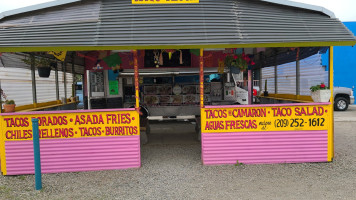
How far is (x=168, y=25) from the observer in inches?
196

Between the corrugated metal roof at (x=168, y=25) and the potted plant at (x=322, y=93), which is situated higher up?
the corrugated metal roof at (x=168, y=25)

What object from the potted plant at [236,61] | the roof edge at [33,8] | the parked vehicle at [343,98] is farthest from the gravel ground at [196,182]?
the parked vehicle at [343,98]

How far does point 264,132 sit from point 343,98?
1132 centimetres

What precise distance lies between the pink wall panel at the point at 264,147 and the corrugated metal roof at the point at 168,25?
6.18 feet

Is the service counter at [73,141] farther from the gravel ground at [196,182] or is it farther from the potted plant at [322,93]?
the potted plant at [322,93]

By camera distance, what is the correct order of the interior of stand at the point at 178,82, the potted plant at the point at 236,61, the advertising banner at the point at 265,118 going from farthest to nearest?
the interior of stand at the point at 178,82, the potted plant at the point at 236,61, the advertising banner at the point at 265,118

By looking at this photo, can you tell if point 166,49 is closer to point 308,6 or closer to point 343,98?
point 308,6

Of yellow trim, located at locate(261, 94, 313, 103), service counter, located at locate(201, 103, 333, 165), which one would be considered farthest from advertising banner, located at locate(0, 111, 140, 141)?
yellow trim, located at locate(261, 94, 313, 103)

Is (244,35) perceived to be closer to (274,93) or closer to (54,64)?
(274,93)

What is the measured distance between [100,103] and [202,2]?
572 centimetres

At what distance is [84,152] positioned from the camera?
16.3 ft

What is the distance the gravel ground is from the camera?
3.88 meters

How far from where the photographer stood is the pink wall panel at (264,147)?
512 cm

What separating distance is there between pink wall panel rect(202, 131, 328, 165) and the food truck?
21 mm
